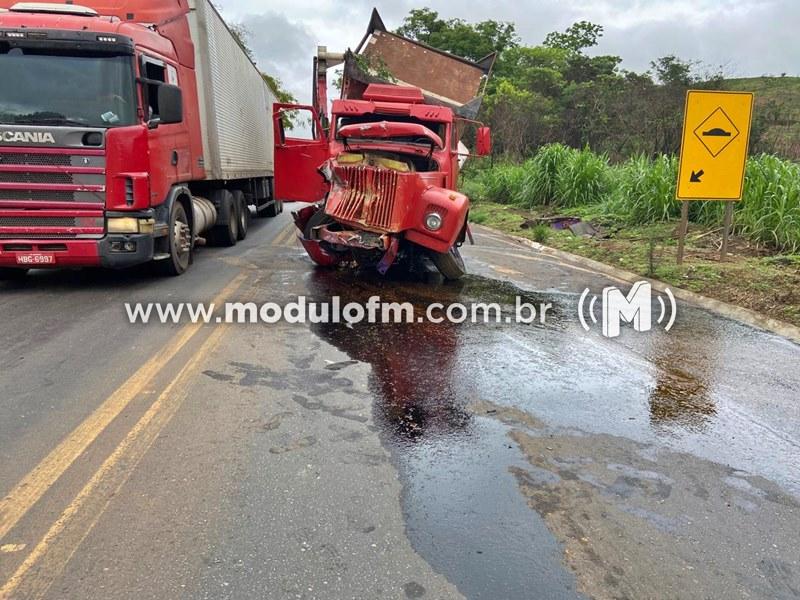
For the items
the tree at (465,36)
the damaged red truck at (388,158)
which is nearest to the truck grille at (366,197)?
A: the damaged red truck at (388,158)

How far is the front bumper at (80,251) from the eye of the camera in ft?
22.9

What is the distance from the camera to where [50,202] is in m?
6.95

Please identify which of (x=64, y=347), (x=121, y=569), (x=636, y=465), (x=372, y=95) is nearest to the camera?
(x=121, y=569)

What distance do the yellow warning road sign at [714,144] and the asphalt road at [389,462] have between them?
375cm

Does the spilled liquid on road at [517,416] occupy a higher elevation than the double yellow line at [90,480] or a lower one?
lower

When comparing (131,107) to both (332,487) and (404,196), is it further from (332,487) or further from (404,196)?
(332,487)

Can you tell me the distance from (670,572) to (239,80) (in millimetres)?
12601

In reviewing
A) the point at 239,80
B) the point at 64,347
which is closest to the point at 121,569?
the point at 64,347

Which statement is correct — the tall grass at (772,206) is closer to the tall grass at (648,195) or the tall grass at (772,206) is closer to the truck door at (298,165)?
the tall grass at (648,195)

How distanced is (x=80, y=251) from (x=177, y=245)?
1467 millimetres

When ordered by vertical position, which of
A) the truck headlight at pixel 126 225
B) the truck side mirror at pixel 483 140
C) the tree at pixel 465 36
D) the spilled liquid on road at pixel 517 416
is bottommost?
the spilled liquid on road at pixel 517 416

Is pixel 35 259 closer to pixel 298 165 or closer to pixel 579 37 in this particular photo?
pixel 298 165

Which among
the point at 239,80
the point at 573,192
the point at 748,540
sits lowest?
the point at 748,540

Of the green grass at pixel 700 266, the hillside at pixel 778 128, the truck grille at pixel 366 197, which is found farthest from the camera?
the hillside at pixel 778 128
